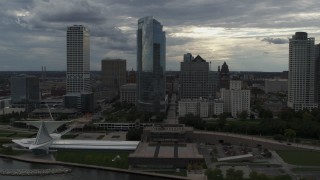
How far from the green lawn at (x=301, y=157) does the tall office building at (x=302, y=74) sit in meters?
33.3

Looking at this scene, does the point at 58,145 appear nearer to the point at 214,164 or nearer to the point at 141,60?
the point at 214,164

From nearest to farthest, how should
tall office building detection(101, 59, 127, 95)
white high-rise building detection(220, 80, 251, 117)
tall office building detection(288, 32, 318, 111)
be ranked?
white high-rise building detection(220, 80, 251, 117) < tall office building detection(288, 32, 318, 111) < tall office building detection(101, 59, 127, 95)

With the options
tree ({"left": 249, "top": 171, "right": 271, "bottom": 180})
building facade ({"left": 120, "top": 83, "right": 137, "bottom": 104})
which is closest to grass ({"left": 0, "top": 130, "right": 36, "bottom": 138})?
tree ({"left": 249, "top": 171, "right": 271, "bottom": 180})

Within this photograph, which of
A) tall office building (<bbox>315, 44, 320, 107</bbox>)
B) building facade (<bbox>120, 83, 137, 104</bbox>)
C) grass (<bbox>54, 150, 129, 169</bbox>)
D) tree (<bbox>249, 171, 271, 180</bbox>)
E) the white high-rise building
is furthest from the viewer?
building facade (<bbox>120, 83, 137, 104</bbox>)

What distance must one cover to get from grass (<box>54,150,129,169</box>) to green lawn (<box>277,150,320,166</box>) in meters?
11.9

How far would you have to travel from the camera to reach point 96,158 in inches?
1355

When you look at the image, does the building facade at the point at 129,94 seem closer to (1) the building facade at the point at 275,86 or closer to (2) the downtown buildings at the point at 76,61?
(2) the downtown buildings at the point at 76,61

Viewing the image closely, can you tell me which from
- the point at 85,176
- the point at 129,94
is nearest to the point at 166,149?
the point at 85,176

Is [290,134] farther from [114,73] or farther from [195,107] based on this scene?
[114,73]

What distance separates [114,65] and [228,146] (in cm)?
6442

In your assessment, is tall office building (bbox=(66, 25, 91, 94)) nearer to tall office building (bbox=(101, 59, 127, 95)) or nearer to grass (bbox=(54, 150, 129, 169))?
tall office building (bbox=(101, 59, 127, 95))

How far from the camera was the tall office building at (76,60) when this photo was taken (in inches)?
3179

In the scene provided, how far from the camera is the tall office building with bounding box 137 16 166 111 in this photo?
224ft

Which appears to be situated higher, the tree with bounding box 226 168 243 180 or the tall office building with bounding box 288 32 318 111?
the tall office building with bounding box 288 32 318 111
